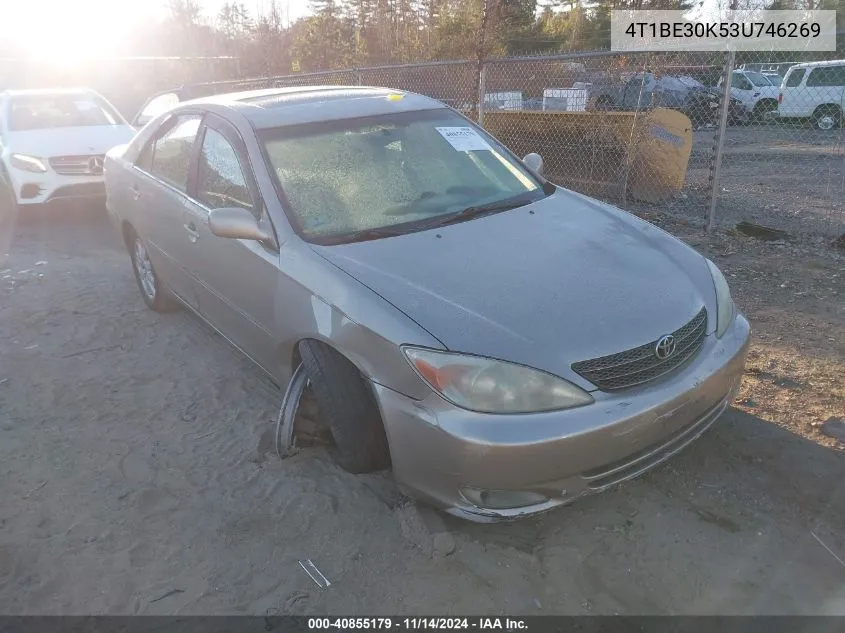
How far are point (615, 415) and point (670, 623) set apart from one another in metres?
0.70

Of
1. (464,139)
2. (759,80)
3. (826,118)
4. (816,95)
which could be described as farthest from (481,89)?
(759,80)

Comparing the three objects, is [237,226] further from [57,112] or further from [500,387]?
[57,112]

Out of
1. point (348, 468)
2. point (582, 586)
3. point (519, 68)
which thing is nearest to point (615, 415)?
point (582, 586)

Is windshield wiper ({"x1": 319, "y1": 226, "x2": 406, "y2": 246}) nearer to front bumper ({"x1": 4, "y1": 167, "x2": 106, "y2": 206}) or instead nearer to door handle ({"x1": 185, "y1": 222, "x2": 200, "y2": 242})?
door handle ({"x1": 185, "y1": 222, "x2": 200, "y2": 242})

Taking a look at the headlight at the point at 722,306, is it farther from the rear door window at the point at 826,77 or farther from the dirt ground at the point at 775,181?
the rear door window at the point at 826,77

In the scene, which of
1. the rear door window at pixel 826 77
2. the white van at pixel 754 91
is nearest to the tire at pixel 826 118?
the rear door window at pixel 826 77

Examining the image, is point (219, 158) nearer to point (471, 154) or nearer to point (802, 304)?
point (471, 154)

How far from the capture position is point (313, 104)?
3.56 meters

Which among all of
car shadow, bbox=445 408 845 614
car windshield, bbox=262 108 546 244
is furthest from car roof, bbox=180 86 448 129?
car shadow, bbox=445 408 845 614

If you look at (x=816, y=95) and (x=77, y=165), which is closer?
(x=77, y=165)

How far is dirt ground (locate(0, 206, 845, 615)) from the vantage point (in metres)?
2.31

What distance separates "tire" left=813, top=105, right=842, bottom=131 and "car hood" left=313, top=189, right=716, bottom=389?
10719 mm

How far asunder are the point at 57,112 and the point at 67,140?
1183 mm

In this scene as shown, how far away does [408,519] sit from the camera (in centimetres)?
262
